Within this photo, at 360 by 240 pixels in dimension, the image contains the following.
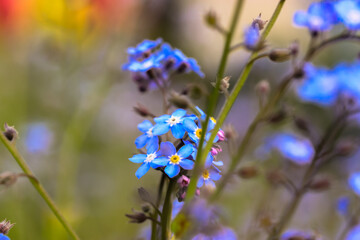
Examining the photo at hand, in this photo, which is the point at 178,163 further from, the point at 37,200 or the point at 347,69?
the point at 37,200

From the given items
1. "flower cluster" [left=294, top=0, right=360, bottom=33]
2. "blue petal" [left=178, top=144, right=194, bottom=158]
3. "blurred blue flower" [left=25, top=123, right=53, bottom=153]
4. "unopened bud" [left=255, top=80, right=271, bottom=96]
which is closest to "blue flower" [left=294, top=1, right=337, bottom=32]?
"flower cluster" [left=294, top=0, right=360, bottom=33]

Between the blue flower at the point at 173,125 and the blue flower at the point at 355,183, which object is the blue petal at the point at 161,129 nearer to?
the blue flower at the point at 173,125

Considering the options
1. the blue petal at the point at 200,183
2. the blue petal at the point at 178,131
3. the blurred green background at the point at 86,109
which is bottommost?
the blurred green background at the point at 86,109

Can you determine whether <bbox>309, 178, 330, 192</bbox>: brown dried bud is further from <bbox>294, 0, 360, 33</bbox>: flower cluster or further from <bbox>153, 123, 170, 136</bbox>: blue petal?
<bbox>153, 123, 170, 136</bbox>: blue petal

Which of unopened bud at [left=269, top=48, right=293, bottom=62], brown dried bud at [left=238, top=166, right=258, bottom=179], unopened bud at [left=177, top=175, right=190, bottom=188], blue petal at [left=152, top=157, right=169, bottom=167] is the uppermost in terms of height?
unopened bud at [left=269, top=48, right=293, bottom=62]

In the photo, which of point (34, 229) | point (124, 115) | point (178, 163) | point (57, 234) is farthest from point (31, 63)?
point (178, 163)

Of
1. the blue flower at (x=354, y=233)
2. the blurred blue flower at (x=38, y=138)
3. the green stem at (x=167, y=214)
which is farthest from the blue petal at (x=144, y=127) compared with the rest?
the blurred blue flower at (x=38, y=138)
